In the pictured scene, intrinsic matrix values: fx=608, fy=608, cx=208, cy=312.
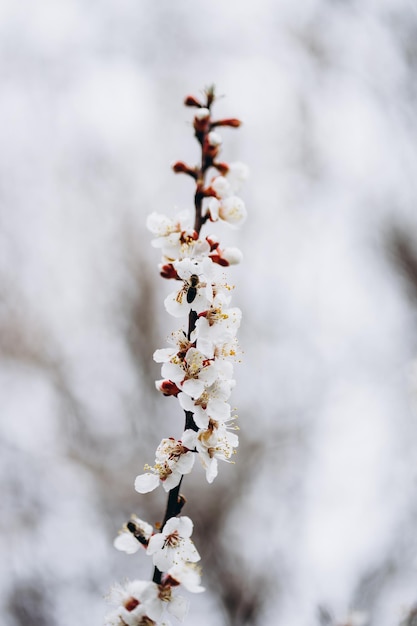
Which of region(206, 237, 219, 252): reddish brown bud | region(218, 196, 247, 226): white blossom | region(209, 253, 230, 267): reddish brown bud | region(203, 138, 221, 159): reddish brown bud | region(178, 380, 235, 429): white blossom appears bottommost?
region(178, 380, 235, 429): white blossom

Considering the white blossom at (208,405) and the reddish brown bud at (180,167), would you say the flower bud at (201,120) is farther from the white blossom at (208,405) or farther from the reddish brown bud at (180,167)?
the white blossom at (208,405)

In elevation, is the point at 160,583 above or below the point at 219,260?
below

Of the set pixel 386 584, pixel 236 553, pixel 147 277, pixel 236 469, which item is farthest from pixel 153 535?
pixel 147 277

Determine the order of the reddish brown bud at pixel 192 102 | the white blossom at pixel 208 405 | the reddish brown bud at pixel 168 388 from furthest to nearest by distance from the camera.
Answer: the reddish brown bud at pixel 192 102 < the reddish brown bud at pixel 168 388 < the white blossom at pixel 208 405

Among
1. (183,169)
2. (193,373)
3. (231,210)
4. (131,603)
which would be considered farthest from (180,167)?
(131,603)

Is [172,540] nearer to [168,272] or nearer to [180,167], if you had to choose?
[168,272]

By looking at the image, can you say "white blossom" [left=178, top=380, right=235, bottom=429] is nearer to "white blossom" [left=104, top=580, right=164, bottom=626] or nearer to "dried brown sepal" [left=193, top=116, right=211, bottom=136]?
"white blossom" [left=104, top=580, right=164, bottom=626]

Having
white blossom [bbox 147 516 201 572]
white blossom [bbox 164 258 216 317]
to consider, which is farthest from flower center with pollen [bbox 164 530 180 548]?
white blossom [bbox 164 258 216 317]

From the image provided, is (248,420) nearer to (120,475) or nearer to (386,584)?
(120,475)

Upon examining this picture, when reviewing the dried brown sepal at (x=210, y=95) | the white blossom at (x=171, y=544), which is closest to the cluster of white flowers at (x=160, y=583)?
the white blossom at (x=171, y=544)
